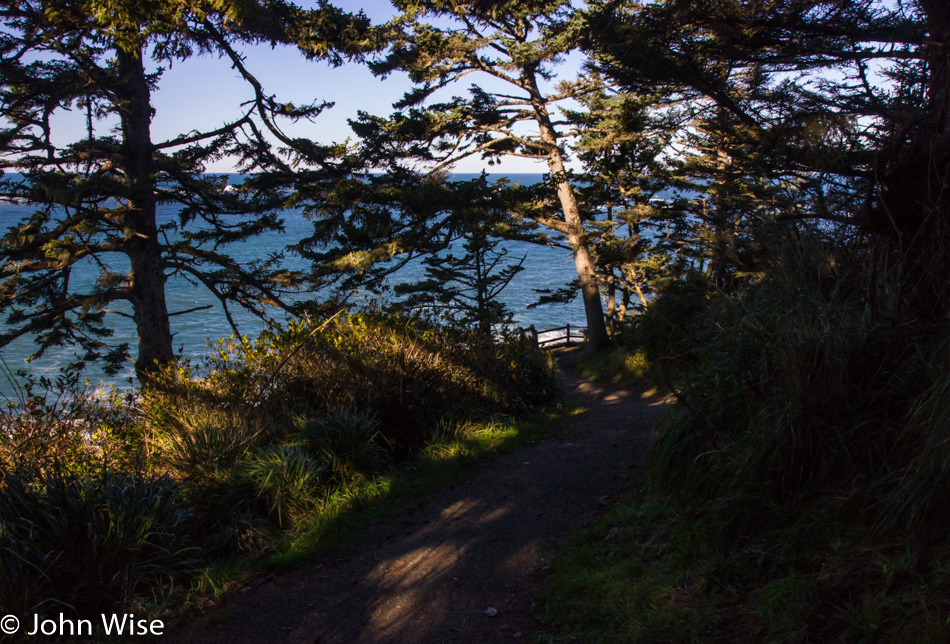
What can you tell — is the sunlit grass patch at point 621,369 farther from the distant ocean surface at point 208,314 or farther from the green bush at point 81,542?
the green bush at point 81,542

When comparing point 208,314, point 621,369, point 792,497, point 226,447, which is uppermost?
point 208,314

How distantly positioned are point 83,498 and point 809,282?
5481 mm

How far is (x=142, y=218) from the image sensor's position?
1230 centimetres

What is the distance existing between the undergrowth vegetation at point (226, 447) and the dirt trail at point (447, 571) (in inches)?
21.9

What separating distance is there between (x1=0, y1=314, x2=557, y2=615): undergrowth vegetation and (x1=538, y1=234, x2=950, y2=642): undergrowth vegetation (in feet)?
9.02

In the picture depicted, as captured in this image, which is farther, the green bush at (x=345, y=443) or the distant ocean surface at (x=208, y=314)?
the distant ocean surface at (x=208, y=314)

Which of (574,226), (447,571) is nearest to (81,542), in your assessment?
(447,571)

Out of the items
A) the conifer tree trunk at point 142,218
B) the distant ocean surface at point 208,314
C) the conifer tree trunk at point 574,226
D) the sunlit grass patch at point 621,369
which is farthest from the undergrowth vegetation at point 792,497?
the conifer tree trunk at point 574,226

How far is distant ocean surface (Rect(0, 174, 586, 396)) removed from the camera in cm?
2519

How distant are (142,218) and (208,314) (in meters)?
28.3

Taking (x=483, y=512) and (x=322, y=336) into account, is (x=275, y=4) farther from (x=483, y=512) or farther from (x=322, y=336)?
(x=483, y=512)

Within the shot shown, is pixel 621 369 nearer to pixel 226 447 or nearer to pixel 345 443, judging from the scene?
pixel 345 443

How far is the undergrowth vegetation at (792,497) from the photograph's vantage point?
120 inches

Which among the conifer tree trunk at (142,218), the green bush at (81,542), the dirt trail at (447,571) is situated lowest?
the dirt trail at (447,571)
